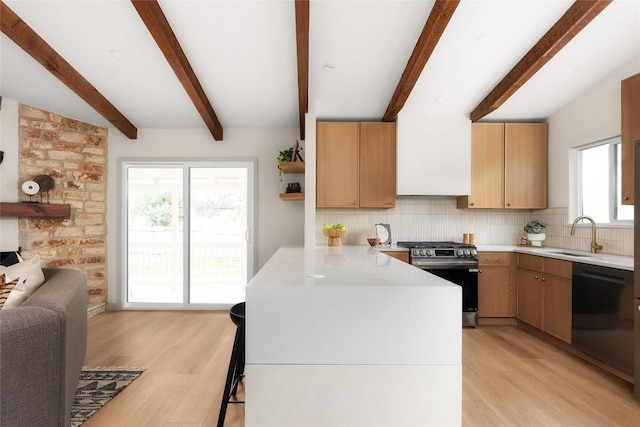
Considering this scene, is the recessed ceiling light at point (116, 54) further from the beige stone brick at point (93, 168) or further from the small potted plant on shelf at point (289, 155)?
the small potted plant on shelf at point (289, 155)

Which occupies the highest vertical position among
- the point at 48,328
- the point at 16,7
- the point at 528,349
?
→ the point at 16,7

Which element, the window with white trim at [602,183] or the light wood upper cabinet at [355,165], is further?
the light wood upper cabinet at [355,165]

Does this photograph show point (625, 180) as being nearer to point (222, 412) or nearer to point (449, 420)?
point (449, 420)

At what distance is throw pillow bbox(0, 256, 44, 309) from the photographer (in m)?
1.91

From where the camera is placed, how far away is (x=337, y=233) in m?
3.27

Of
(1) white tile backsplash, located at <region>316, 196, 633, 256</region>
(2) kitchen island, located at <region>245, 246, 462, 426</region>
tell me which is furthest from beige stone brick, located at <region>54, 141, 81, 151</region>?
(2) kitchen island, located at <region>245, 246, 462, 426</region>

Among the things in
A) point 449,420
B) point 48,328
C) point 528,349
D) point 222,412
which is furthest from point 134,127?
point 528,349

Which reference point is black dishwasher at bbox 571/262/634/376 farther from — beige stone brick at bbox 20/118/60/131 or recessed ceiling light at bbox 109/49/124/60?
beige stone brick at bbox 20/118/60/131

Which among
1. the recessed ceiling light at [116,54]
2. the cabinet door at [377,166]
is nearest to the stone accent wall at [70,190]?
Answer: the recessed ceiling light at [116,54]

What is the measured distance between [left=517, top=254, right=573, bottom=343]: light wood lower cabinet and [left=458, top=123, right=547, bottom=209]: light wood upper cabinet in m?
0.78

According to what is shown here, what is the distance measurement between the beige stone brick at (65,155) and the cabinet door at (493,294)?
5.07 meters

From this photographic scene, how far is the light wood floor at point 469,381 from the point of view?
2.00 m

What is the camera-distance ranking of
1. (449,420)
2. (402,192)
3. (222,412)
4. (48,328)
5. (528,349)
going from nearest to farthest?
(449,420) → (48,328) → (222,412) → (528,349) → (402,192)

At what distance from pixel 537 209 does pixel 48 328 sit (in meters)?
4.94
